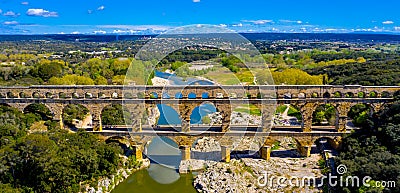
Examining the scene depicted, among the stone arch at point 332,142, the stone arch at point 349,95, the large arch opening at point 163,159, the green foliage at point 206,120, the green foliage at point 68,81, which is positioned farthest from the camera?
the green foliage at point 68,81

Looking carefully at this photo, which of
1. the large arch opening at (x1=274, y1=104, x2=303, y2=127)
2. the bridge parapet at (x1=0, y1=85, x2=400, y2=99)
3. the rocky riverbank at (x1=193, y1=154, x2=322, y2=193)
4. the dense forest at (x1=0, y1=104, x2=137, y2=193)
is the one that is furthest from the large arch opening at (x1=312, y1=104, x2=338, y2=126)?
the dense forest at (x1=0, y1=104, x2=137, y2=193)

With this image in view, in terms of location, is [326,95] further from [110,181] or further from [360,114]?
[110,181]

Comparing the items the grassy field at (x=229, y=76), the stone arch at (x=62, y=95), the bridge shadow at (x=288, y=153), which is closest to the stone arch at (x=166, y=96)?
the stone arch at (x=62, y=95)

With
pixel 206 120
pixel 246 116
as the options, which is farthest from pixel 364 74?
pixel 206 120

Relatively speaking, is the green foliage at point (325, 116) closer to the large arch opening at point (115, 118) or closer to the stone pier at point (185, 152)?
the stone pier at point (185, 152)

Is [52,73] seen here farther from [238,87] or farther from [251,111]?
[238,87]

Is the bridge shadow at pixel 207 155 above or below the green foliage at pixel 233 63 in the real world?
below

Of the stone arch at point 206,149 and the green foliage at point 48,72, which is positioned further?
the green foliage at point 48,72

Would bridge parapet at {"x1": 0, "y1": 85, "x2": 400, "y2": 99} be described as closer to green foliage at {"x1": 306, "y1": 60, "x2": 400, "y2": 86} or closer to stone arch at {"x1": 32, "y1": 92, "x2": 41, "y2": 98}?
stone arch at {"x1": 32, "y1": 92, "x2": 41, "y2": 98}
